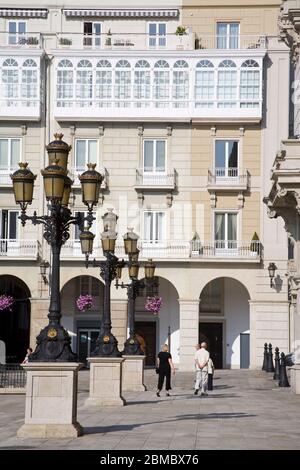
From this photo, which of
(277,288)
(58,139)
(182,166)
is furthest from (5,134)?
(58,139)

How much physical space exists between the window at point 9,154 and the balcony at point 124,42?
16.8 ft

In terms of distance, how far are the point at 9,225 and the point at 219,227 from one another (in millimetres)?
10220

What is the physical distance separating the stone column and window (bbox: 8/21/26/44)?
1511 cm

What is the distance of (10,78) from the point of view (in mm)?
44062

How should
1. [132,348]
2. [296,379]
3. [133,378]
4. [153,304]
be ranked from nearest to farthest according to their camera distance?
[296,379] → [132,348] → [133,378] → [153,304]

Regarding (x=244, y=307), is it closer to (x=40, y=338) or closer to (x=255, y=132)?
(x=255, y=132)

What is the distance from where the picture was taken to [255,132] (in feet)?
146

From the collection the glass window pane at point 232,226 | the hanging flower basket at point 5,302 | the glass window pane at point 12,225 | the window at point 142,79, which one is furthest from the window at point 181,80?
the hanging flower basket at point 5,302

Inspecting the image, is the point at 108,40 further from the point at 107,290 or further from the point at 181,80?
the point at 107,290

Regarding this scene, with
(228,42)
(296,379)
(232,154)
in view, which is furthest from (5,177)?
(296,379)

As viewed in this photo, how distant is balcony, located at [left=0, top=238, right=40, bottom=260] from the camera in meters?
43.8

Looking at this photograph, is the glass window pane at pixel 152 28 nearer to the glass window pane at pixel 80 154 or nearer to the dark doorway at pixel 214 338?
the glass window pane at pixel 80 154

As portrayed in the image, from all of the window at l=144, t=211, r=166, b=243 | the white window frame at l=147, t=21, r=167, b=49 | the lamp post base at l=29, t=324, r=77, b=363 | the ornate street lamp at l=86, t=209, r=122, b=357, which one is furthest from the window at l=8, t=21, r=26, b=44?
the lamp post base at l=29, t=324, r=77, b=363

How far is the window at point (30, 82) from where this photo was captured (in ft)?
145
